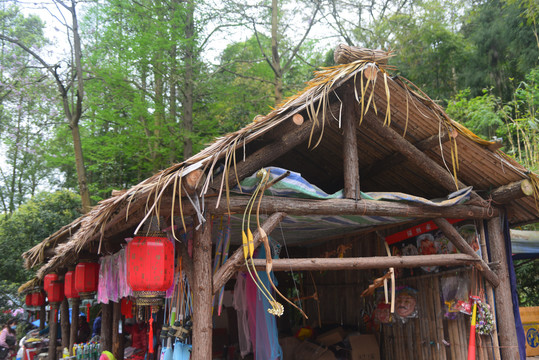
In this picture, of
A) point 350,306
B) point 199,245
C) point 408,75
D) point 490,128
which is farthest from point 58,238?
point 408,75

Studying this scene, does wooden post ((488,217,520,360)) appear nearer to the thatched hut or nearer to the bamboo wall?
the thatched hut

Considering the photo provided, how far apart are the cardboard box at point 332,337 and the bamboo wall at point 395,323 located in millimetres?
279

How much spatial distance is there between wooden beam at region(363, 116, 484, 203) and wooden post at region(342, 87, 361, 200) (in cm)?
23

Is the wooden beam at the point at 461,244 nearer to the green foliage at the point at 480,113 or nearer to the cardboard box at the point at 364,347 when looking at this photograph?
the cardboard box at the point at 364,347

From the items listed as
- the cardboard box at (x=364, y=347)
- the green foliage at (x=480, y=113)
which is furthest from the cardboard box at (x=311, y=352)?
the green foliage at (x=480, y=113)

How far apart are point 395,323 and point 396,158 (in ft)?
8.91

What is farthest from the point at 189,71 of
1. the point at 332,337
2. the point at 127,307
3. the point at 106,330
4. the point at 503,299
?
the point at 503,299

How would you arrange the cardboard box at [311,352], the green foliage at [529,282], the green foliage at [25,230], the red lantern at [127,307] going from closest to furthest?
the red lantern at [127,307], the cardboard box at [311,352], the green foliage at [529,282], the green foliage at [25,230]

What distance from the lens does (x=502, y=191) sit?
190 inches

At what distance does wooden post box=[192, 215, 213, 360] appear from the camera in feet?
11.4

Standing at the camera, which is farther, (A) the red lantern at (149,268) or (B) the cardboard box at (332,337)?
(B) the cardboard box at (332,337)

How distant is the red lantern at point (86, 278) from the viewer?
611 centimetres

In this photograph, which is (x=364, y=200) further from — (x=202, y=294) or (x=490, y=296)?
(x=490, y=296)

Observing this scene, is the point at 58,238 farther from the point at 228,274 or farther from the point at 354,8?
the point at 354,8
